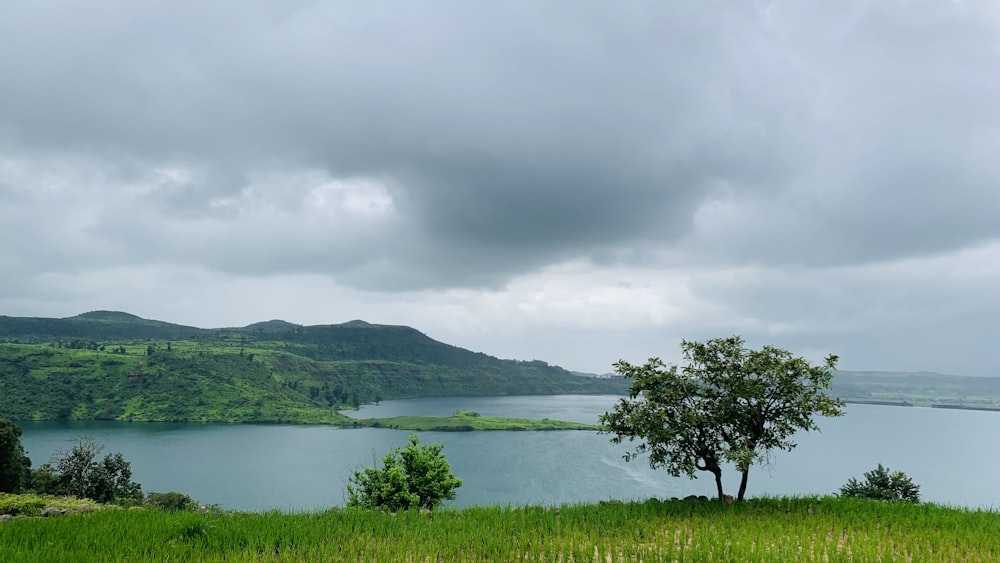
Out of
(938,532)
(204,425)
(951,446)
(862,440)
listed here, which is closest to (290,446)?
(204,425)

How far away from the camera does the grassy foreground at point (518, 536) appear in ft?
40.8

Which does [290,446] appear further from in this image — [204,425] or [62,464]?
[62,464]

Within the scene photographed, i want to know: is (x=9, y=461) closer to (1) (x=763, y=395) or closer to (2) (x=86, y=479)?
(2) (x=86, y=479)

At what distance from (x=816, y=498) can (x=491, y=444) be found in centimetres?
13053

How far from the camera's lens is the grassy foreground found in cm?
1244

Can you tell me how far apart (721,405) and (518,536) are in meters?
10.2

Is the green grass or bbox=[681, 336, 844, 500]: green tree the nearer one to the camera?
bbox=[681, 336, 844, 500]: green tree

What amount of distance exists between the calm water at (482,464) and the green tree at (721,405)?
54633 millimetres

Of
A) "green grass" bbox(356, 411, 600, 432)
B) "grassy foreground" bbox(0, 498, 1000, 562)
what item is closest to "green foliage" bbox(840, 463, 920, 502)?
"grassy foreground" bbox(0, 498, 1000, 562)

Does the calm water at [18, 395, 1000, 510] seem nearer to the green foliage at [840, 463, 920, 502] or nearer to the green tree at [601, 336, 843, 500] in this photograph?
the green foliage at [840, 463, 920, 502]

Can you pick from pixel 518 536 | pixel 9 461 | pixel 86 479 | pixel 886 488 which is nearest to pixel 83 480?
pixel 86 479

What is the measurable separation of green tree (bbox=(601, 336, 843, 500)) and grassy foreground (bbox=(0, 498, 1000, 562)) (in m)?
2.58

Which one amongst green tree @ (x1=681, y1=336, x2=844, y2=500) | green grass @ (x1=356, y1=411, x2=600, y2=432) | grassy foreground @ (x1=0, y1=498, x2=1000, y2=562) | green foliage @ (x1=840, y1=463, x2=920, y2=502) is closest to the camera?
grassy foreground @ (x1=0, y1=498, x2=1000, y2=562)

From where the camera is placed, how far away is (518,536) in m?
14.8
